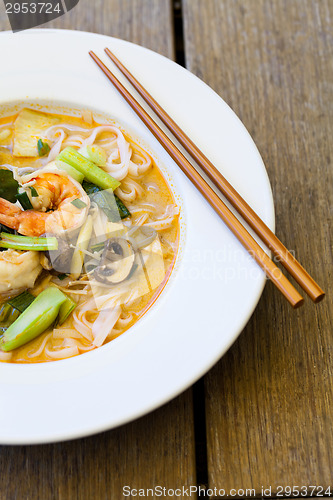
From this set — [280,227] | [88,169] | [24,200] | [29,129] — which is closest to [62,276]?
[24,200]

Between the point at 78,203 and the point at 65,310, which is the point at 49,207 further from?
the point at 65,310

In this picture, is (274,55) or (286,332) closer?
(286,332)

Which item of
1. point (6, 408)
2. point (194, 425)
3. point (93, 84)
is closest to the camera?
point (6, 408)

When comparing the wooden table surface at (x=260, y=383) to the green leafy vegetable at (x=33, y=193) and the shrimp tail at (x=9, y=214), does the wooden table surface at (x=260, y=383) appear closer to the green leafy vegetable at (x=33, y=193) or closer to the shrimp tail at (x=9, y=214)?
the shrimp tail at (x=9, y=214)

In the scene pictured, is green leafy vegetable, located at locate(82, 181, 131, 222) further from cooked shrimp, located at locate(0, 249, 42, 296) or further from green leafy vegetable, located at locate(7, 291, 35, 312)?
green leafy vegetable, located at locate(7, 291, 35, 312)

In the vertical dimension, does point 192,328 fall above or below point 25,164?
below

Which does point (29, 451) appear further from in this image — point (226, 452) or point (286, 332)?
point (286, 332)

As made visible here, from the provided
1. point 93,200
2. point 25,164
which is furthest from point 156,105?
point 25,164
